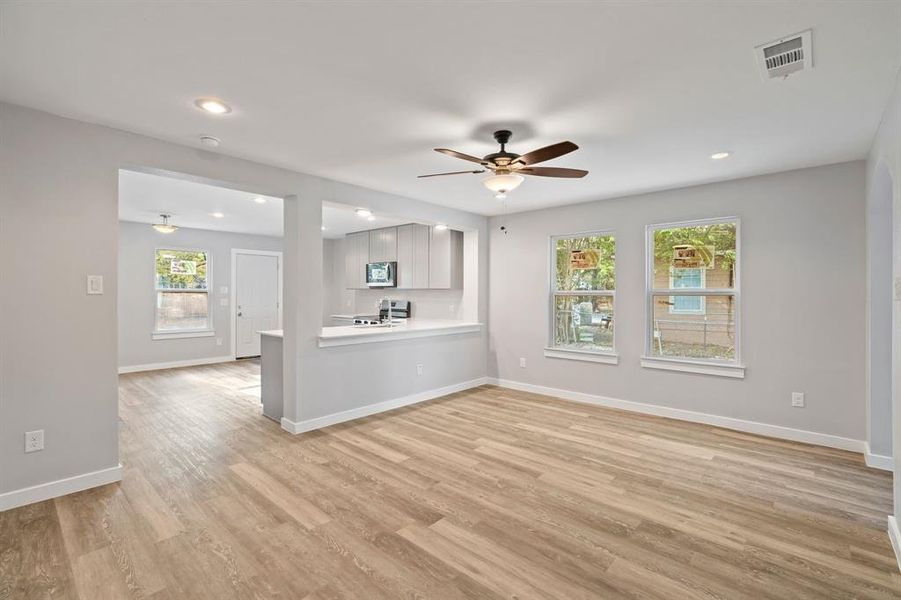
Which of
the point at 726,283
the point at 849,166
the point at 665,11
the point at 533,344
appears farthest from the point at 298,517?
the point at 849,166

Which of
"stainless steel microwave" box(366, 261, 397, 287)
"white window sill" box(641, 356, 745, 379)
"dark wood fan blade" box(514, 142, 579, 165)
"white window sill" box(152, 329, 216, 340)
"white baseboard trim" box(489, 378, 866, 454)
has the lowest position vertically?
"white baseboard trim" box(489, 378, 866, 454)

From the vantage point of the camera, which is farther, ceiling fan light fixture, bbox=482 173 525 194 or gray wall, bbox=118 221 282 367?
gray wall, bbox=118 221 282 367

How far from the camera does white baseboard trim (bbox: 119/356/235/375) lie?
692 cm

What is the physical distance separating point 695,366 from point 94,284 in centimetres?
528

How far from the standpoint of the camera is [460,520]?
246cm

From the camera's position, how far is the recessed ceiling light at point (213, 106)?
2504mm

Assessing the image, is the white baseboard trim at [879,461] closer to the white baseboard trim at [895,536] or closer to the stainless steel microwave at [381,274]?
the white baseboard trim at [895,536]

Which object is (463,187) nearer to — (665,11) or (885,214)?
(665,11)

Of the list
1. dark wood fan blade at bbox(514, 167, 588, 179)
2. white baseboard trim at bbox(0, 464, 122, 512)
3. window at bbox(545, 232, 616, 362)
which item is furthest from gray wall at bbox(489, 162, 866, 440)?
white baseboard trim at bbox(0, 464, 122, 512)

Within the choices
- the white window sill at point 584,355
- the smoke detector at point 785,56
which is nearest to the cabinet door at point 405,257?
the white window sill at point 584,355

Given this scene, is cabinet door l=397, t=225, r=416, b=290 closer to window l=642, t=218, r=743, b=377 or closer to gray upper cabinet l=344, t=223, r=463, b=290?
gray upper cabinet l=344, t=223, r=463, b=290

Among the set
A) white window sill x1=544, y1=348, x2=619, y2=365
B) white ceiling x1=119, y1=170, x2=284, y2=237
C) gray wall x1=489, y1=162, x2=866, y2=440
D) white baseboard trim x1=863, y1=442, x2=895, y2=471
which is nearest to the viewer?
white baseboard trim x1=863, y1=442, x2=895, y2=471

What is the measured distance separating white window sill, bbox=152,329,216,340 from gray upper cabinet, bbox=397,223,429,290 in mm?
3838

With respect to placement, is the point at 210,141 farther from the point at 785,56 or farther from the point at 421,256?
the point at 421,256
